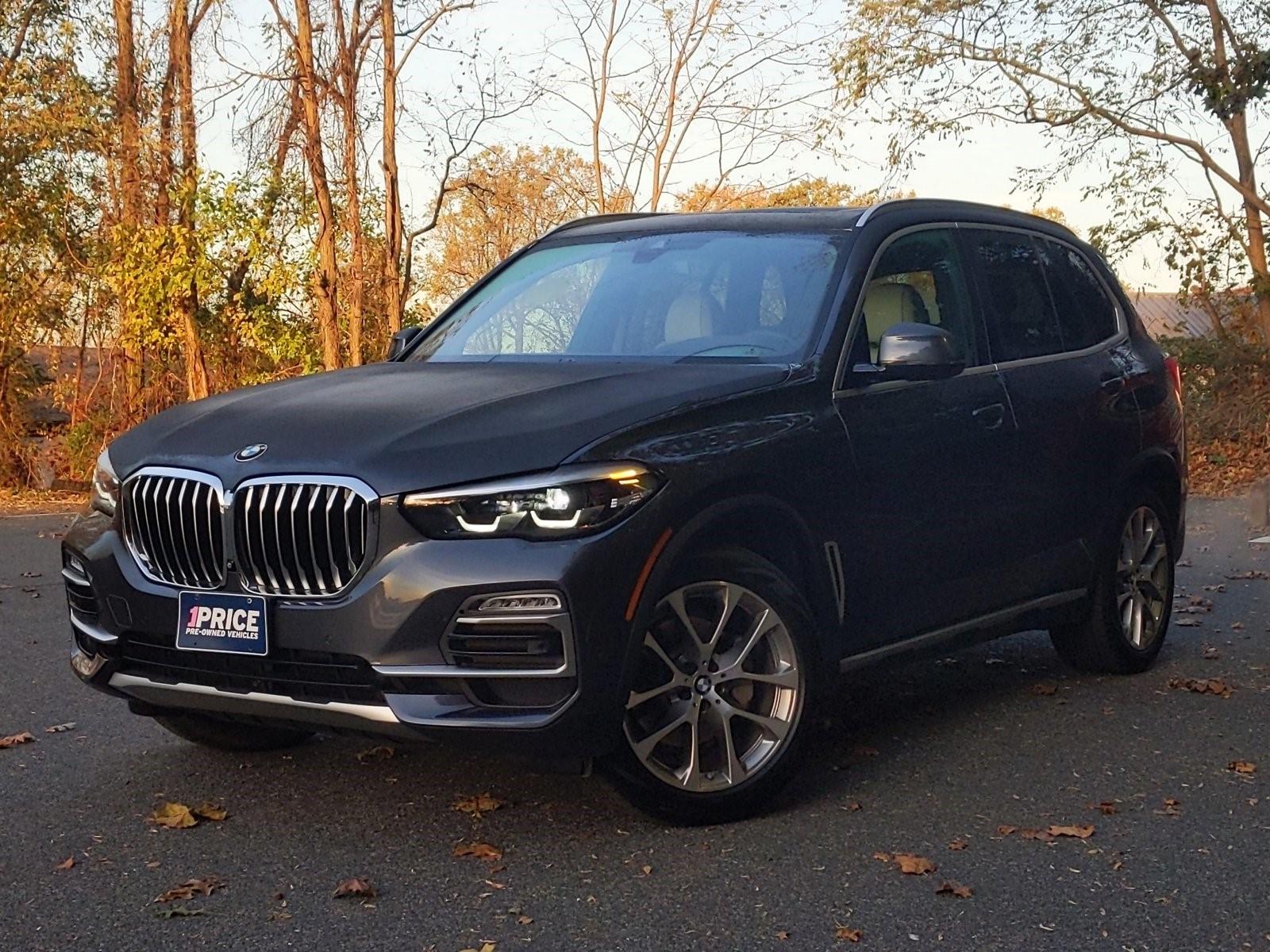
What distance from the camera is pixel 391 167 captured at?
65.8 feet

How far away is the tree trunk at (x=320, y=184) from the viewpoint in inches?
765

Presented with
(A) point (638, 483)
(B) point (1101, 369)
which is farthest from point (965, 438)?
(A) point (638, 483)

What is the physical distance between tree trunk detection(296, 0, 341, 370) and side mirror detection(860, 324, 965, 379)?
1433cm

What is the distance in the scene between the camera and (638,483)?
4613 millimetres

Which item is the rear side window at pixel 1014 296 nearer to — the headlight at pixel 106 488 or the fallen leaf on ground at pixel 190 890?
the headlight at pixel 106 488

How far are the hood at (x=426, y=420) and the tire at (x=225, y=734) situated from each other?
3.46ft

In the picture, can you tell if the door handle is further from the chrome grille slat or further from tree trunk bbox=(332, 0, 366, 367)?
tree trunk bbox=(332, 0, 366, 367)

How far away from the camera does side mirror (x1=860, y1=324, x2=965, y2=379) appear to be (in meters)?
5.49

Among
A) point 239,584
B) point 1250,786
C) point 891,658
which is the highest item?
point 239,584

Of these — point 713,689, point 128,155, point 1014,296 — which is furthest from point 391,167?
point 713,689

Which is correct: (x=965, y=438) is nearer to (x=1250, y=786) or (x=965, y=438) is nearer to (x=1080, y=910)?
(x=1250, y=786)

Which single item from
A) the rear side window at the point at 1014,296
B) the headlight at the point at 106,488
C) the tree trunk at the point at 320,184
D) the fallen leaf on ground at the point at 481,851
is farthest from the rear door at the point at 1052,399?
the tree trunk at the point at 320,184

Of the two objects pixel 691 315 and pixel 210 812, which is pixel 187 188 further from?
pixel 210 812

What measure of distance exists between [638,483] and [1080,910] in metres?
1.56
